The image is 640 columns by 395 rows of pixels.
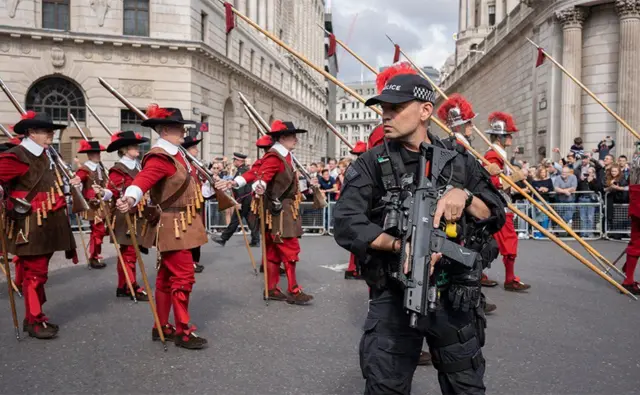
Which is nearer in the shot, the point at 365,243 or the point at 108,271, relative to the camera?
the point at 365,243

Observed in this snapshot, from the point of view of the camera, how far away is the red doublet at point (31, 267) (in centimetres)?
575

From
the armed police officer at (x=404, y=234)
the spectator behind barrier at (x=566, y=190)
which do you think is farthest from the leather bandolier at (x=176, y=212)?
the spectator behind barrier at (x=566, y=190)

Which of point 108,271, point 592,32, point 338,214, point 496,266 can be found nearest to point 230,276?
point 108,271

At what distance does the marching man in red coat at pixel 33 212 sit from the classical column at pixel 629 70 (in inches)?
769

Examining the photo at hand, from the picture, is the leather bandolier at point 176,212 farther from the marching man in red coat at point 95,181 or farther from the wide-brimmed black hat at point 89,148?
the wide-brimmed black hat at point 89,148

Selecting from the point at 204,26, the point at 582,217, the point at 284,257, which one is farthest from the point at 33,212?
the point at 204,26

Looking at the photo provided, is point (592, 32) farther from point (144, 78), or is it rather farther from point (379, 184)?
point (379, 184)

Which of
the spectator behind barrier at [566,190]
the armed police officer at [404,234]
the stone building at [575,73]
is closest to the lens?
the armed police officer at [404,234]

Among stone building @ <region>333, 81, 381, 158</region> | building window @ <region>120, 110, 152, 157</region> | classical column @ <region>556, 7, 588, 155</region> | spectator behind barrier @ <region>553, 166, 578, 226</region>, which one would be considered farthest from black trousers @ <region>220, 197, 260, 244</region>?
stone building @ <region>333, 81, 381, 158</region>

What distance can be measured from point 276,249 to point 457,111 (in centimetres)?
282

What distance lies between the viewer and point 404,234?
2.76 m

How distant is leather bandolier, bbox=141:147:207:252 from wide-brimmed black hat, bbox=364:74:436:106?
282cm

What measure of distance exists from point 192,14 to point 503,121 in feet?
74.5

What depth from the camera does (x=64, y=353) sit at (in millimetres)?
5289
